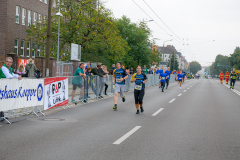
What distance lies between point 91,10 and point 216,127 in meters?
26.6

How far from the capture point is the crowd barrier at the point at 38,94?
31.7 feet

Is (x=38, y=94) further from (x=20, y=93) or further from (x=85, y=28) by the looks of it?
(x=85, y=28)

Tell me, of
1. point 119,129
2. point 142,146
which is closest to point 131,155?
point 142,146

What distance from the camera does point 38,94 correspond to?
11305 mm

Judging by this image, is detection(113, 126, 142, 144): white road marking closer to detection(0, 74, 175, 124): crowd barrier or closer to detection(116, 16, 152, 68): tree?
detection(0, 74, 175, 124): crowd barrier

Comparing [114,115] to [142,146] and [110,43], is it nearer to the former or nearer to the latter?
[142,146]

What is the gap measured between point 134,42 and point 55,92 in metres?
42.8

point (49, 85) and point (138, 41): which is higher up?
point (138, 41)

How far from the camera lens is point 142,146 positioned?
662cm

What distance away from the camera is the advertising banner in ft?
31.0

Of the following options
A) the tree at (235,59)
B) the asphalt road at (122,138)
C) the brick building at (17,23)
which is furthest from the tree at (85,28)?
the tree at (235,59)

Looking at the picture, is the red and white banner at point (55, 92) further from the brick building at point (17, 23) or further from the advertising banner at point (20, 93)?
the brick building at point (17, 23)

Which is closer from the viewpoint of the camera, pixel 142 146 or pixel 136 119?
pixel 142 146

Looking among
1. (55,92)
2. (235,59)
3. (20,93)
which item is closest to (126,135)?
(20,93)
